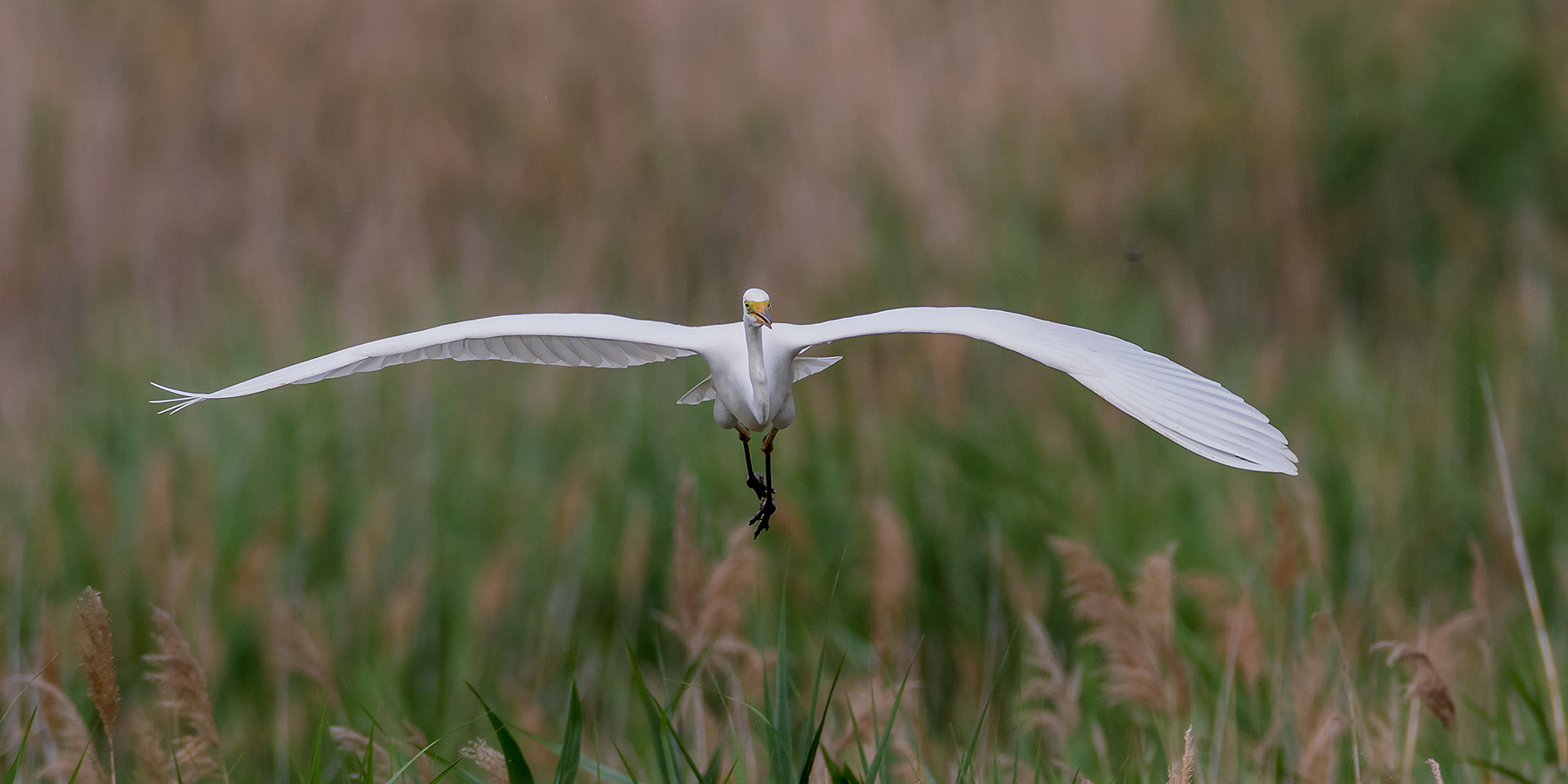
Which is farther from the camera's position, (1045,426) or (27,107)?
(27,107)

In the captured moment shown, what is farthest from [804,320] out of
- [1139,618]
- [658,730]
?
[658,730]

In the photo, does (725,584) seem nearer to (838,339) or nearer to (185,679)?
(185,679)

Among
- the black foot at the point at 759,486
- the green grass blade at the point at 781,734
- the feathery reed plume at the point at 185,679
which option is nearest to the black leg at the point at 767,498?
the black foot at the point at 759,486

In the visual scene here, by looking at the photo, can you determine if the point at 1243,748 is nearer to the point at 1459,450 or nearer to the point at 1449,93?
the point at 1459,450

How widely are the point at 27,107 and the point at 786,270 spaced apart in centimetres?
327

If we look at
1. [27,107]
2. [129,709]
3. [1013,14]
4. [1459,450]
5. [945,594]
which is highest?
[1013,14]

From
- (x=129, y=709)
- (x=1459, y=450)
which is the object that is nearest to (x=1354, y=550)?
(x=1459, y=450)

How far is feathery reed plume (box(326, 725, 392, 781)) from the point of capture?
5.79 feet

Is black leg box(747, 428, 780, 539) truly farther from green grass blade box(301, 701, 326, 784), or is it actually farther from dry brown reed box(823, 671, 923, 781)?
green grass blade box(301, 701, 326, 784)

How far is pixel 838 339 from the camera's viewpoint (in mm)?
1149

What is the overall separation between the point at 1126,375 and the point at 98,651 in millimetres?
1159

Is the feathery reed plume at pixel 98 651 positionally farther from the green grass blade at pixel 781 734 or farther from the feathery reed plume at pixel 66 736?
the green grass blade at pixel 781 734

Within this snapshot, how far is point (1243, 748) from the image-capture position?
2.58 m

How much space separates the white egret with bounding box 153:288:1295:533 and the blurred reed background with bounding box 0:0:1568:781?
61 cm
